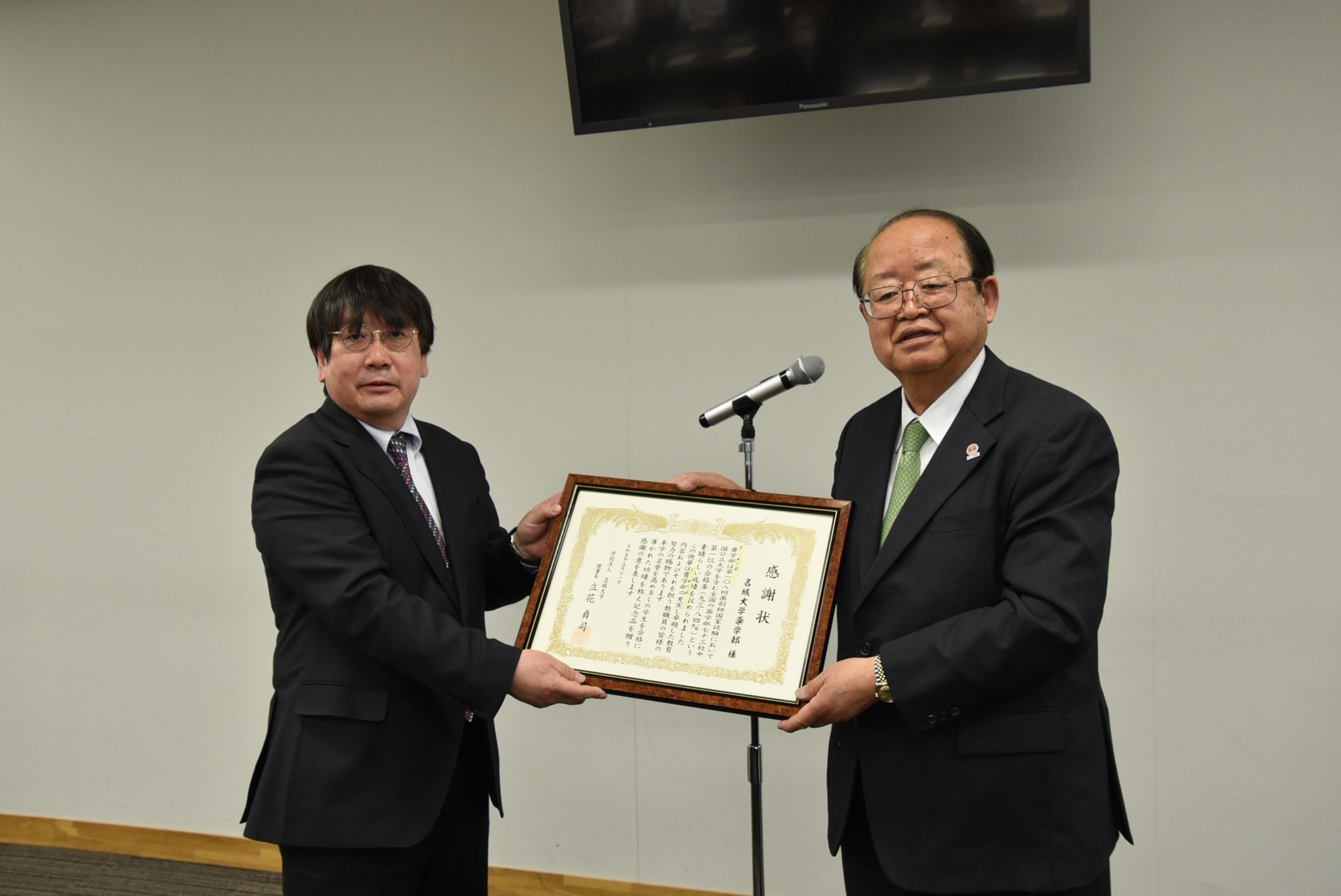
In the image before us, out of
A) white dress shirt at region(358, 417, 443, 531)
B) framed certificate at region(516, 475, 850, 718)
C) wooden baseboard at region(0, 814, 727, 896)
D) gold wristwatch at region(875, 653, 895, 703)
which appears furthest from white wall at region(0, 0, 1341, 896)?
gold wristwatch at region(875, 653, 895, 703)

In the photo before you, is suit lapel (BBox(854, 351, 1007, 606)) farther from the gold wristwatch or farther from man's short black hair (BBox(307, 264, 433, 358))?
man's short black hair (BBox(307, 264, 433, 358))

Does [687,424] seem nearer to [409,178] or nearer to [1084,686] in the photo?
[409,178]

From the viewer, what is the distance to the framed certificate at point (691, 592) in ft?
6.21

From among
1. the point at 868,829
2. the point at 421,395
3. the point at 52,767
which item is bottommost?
the point at 52,767

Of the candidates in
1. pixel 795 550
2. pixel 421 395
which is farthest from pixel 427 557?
pixel 421 395

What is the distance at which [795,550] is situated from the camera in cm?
196

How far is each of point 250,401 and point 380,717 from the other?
1.98m

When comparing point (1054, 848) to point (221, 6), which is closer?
point (1054, 848)

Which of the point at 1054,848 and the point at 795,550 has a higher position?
the point at 795,550

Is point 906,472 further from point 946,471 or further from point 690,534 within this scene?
point 690,534

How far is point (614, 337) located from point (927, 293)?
1.50m

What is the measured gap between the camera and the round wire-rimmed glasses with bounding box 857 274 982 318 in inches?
71.5

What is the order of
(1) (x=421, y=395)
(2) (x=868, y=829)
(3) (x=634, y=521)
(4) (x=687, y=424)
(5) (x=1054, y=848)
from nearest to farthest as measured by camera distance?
1. (5) (x=1054, y=848)
2. (2) (x=868, y=829)
3. (3) (x=634, y=521)
4. (4) (x=687, y=424)
5. (1) (x=421, y=395)

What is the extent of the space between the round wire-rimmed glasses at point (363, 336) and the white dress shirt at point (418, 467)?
17cm
